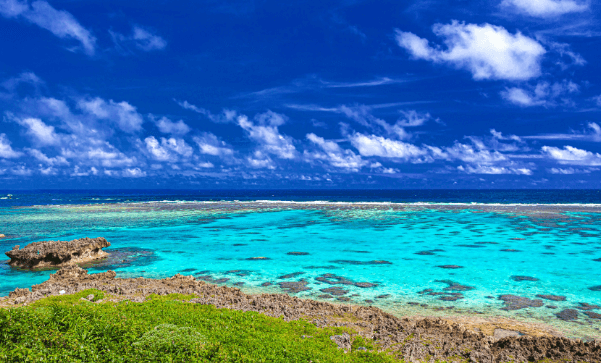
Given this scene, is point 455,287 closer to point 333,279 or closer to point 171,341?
point 333,279

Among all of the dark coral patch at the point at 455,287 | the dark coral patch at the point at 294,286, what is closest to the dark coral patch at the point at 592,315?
the dark coral patch at the point at 455,287

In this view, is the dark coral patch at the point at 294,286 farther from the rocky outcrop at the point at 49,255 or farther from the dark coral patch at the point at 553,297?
the rocky outcrop at the point at 49,255

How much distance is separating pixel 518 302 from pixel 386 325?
7.80m

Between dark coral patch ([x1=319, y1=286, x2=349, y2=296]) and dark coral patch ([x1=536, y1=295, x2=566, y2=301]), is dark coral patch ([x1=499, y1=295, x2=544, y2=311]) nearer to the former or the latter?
dark coral patch ([x1=536, y1=295, x2=566, y2=301])

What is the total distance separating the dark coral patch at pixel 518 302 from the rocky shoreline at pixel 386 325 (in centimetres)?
318

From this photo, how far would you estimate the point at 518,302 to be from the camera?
1585 cm

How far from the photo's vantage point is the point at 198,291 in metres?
15.9

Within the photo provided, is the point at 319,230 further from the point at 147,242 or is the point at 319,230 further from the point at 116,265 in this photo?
the point at 116,265

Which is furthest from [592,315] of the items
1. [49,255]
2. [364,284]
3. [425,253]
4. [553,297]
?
[49,255]

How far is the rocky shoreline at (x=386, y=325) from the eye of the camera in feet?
32.6

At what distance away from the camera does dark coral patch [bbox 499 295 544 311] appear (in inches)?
601

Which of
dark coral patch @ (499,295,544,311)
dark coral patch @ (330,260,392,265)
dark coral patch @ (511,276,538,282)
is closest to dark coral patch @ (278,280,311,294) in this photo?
dark coral patch @ (330,260,392,265)

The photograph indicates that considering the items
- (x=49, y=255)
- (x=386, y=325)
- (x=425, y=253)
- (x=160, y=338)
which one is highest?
(x=160, y=338)

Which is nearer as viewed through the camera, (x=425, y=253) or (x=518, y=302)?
(x=518, y=302)
